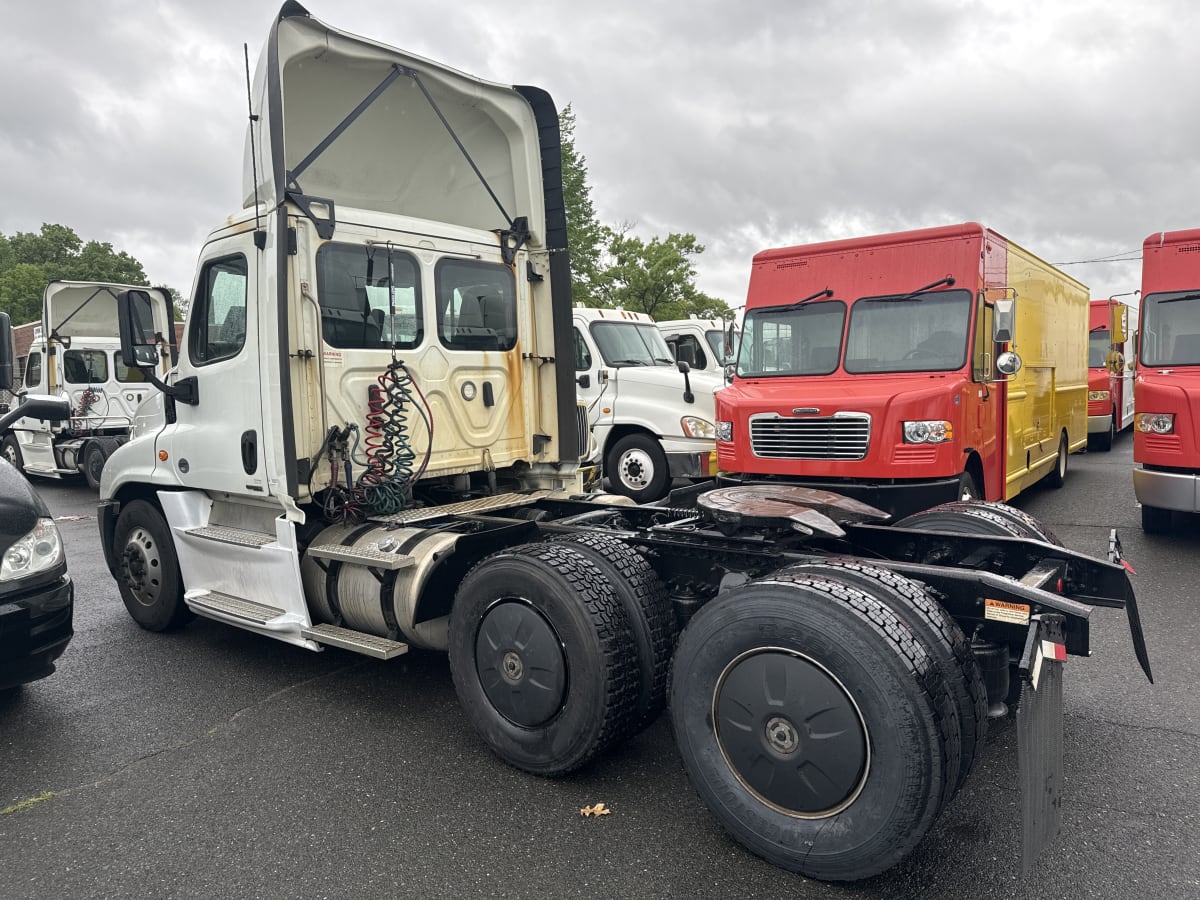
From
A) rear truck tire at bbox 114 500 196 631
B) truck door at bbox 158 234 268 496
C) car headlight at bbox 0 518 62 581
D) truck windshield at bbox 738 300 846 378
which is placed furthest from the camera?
truck windshield at bbox 738 300 846 378

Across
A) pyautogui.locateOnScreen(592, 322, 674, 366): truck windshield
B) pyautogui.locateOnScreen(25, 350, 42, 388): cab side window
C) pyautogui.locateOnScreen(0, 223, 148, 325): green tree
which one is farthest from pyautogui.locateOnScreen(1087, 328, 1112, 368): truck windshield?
pyautogui.locateOnScreen(0, 223, 148, 325): green tree

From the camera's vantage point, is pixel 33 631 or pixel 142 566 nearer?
pixel 33 631

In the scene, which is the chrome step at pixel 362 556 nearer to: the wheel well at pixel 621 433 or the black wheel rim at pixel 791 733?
the black wheel rim at pixel 791 733

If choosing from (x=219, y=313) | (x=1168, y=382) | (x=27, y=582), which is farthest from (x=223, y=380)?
(x=1168, y=382)

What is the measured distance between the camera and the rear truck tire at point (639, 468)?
417 inches

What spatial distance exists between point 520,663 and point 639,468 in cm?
720

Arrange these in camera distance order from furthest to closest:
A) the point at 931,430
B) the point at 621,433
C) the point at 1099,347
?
the point at 1099,347, the point at 621,433, the point at 931,430

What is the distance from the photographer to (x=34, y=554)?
4.33 meters

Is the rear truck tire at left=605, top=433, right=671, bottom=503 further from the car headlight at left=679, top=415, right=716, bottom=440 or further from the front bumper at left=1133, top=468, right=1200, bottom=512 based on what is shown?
the front bumper at left=1133, top=468, right=1200, bottom=512

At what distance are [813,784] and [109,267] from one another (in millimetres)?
54746

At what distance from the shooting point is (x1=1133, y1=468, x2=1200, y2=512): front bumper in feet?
23.7

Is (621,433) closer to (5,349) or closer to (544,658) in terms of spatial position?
(5,349)

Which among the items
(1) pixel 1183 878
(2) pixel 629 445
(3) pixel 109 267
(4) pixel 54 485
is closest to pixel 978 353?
(2) pixel 629 445

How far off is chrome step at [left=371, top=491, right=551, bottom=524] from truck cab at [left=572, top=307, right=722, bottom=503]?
4821mm
